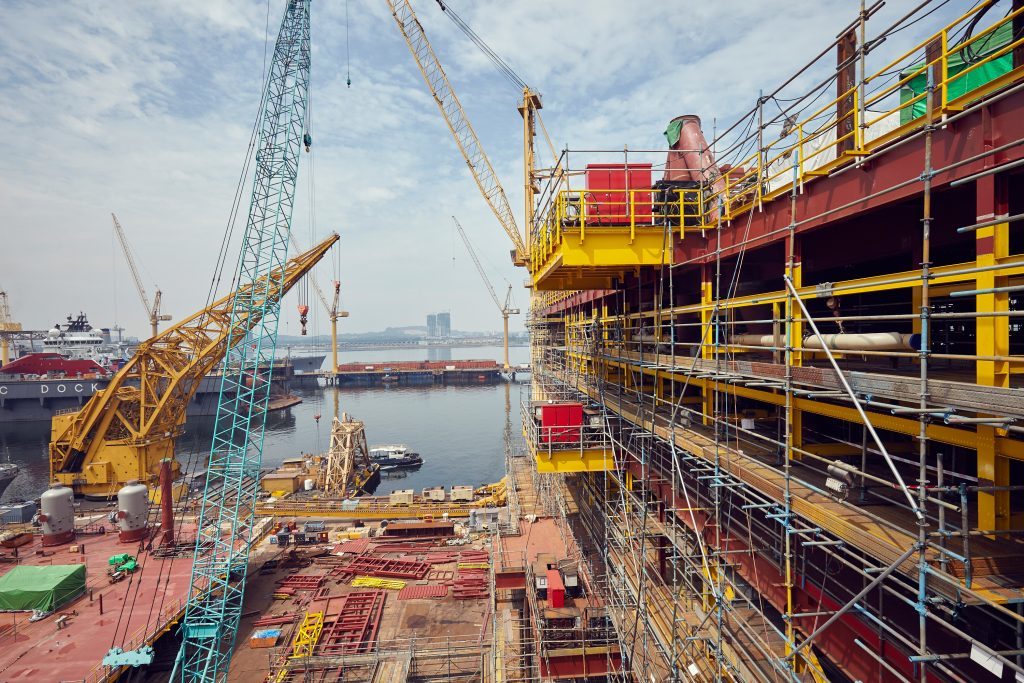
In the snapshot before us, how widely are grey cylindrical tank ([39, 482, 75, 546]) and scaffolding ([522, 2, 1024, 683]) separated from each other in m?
26.0

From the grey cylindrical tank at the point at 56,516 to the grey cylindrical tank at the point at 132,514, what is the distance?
8.34 feet

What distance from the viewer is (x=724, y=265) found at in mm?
11484

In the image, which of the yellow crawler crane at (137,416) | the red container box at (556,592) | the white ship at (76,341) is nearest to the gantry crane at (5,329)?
the white ship at (76,341)

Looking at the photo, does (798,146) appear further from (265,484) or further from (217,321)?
(265,484)

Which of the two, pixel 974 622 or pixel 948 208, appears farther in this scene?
pixel 948 208

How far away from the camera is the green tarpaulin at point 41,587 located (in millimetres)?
18922

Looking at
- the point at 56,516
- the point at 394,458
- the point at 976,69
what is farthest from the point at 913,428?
the point at 394,458

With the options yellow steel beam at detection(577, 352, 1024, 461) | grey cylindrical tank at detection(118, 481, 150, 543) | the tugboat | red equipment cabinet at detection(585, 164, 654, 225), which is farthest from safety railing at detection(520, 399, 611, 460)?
the tugboat

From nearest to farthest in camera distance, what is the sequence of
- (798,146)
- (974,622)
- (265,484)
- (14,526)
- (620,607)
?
(974,622), (798,146), (620,607), (14,526), (265,484)

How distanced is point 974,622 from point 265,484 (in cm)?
4445

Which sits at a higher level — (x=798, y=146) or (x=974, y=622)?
(x=798, y=146)

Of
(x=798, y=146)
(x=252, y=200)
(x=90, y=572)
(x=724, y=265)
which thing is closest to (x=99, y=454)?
(x=90, y=572)

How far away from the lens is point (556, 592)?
48.0 ft

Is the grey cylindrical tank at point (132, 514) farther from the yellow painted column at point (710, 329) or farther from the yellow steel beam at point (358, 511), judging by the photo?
the yellow painted column at point (710, 329)
